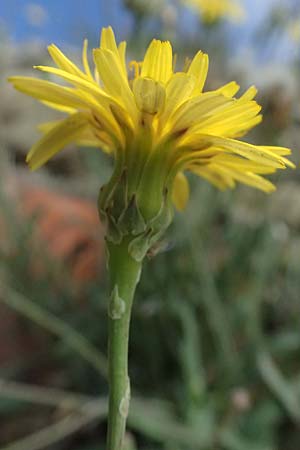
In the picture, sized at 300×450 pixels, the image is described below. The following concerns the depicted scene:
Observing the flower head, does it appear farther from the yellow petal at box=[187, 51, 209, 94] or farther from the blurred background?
the blurred background

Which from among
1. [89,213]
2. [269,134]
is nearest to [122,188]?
[269,134]

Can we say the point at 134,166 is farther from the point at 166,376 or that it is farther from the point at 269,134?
the point at 166,376

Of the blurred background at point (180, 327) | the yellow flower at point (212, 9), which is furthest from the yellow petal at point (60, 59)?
the yellow flower at point (212, 9)

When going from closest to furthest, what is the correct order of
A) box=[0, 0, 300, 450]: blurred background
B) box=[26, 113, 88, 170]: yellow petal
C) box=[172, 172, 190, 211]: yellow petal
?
box=[26, 113, 88, 170]: yellow petal → box=[172, 172, 190, 211]: yellow petal → box=[0, 0, 300, 450]: blurred background

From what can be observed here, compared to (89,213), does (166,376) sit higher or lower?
lower

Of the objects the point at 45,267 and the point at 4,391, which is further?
the point at 45,267

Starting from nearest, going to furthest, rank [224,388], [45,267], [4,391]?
[4,391], [224,388], [45,267]

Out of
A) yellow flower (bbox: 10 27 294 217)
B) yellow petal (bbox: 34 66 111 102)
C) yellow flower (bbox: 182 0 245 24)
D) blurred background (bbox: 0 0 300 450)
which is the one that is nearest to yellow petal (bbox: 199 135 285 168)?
yellow flower (bbox: 10 27 294 217)

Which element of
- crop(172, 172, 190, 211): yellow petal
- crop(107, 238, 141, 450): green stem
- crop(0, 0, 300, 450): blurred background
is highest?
crop(172, 172, 190, 211): yellow petal
